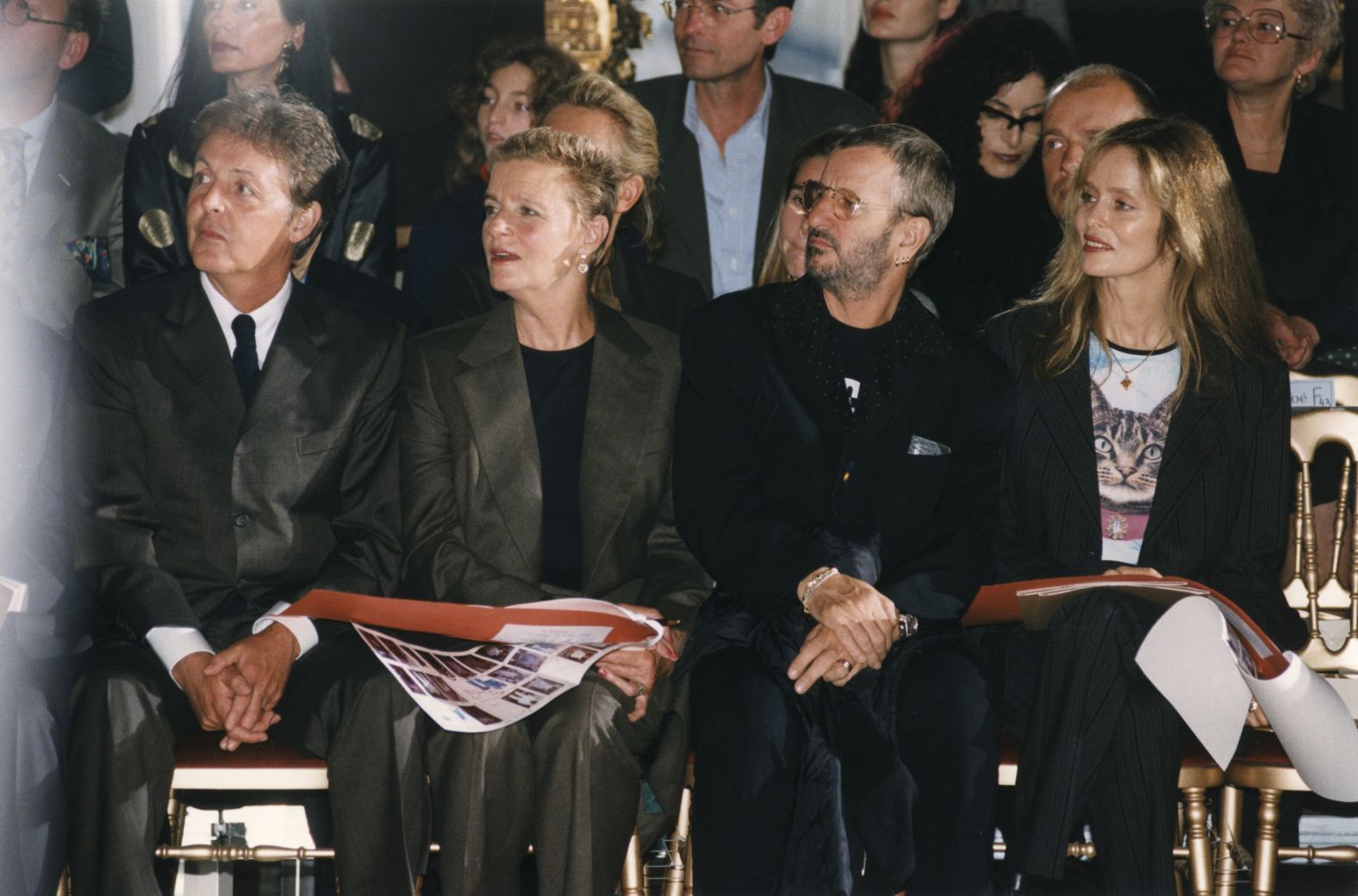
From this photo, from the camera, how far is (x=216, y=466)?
308 cm

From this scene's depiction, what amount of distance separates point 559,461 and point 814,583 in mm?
632

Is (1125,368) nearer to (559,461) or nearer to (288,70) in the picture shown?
(559,461)

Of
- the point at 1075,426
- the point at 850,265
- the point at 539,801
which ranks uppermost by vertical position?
the point at 850,265

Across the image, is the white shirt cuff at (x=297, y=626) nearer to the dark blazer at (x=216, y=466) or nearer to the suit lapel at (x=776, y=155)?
the dark blazer at (x=216, y=466)

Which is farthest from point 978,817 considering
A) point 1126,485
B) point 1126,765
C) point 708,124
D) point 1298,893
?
point 708,124

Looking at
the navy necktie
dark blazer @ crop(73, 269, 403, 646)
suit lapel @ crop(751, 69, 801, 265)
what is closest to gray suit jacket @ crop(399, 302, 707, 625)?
dark blazer @ crop(73, 269, 403, 646)

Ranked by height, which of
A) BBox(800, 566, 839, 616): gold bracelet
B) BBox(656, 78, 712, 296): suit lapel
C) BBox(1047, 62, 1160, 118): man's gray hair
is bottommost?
BBox(800, 566, 839, 616): gold bracelet

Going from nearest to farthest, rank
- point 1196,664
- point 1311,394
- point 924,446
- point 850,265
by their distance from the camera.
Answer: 1. point 1196,664
2. point 924,446
3. point 850,265
4. point 1311,394

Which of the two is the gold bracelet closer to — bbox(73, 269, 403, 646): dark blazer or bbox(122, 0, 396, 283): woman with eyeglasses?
bbox(73, 269, 403, 646): dark blazer

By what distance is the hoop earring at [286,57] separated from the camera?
13.7 ft

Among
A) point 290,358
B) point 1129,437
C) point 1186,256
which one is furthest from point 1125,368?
point 290,358

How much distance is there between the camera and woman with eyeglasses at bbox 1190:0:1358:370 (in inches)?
159

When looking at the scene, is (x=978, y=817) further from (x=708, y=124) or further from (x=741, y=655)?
(x=708, y=124)

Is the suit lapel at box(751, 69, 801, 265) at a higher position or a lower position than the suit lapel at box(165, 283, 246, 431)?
higher
